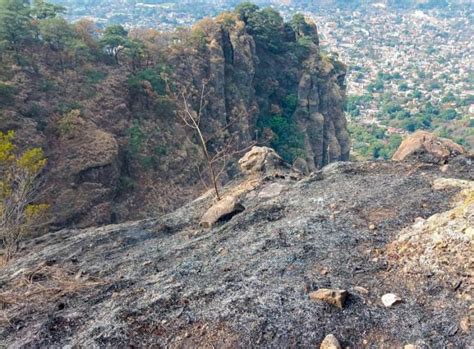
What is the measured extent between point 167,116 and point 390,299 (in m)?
20.7

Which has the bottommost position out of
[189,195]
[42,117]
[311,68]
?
[189,195]

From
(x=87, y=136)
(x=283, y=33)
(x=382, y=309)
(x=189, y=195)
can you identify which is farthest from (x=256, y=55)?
(x=382, y=309)

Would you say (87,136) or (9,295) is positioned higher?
(9,295)

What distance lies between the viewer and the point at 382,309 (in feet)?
19.2

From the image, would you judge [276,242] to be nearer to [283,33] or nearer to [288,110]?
[288,110]

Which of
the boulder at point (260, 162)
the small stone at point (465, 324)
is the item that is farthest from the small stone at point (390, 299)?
the boulder at point (260, 162)

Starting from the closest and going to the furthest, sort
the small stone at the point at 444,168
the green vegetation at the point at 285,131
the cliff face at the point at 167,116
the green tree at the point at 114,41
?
the small stone at the point at 444,168
the cliff face at the point at 167,116
the green tree at the point at 114,41
the green vegetation at the point at 285,131

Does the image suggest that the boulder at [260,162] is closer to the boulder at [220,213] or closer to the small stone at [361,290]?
the boulder at [220,213]

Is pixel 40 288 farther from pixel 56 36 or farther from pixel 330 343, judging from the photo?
pixel 56 36

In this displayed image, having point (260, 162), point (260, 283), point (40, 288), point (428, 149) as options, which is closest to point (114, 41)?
point (260, 162)

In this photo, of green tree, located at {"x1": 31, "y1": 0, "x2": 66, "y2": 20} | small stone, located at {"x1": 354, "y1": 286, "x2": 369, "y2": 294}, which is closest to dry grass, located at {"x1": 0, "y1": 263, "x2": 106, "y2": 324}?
small stone, located at {"x1": 354, "y1": 286, "x2": 369, "y2": 294}

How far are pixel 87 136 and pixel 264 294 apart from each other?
15786 mm

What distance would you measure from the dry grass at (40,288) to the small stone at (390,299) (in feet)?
14.4

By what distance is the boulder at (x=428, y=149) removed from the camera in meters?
12.9
